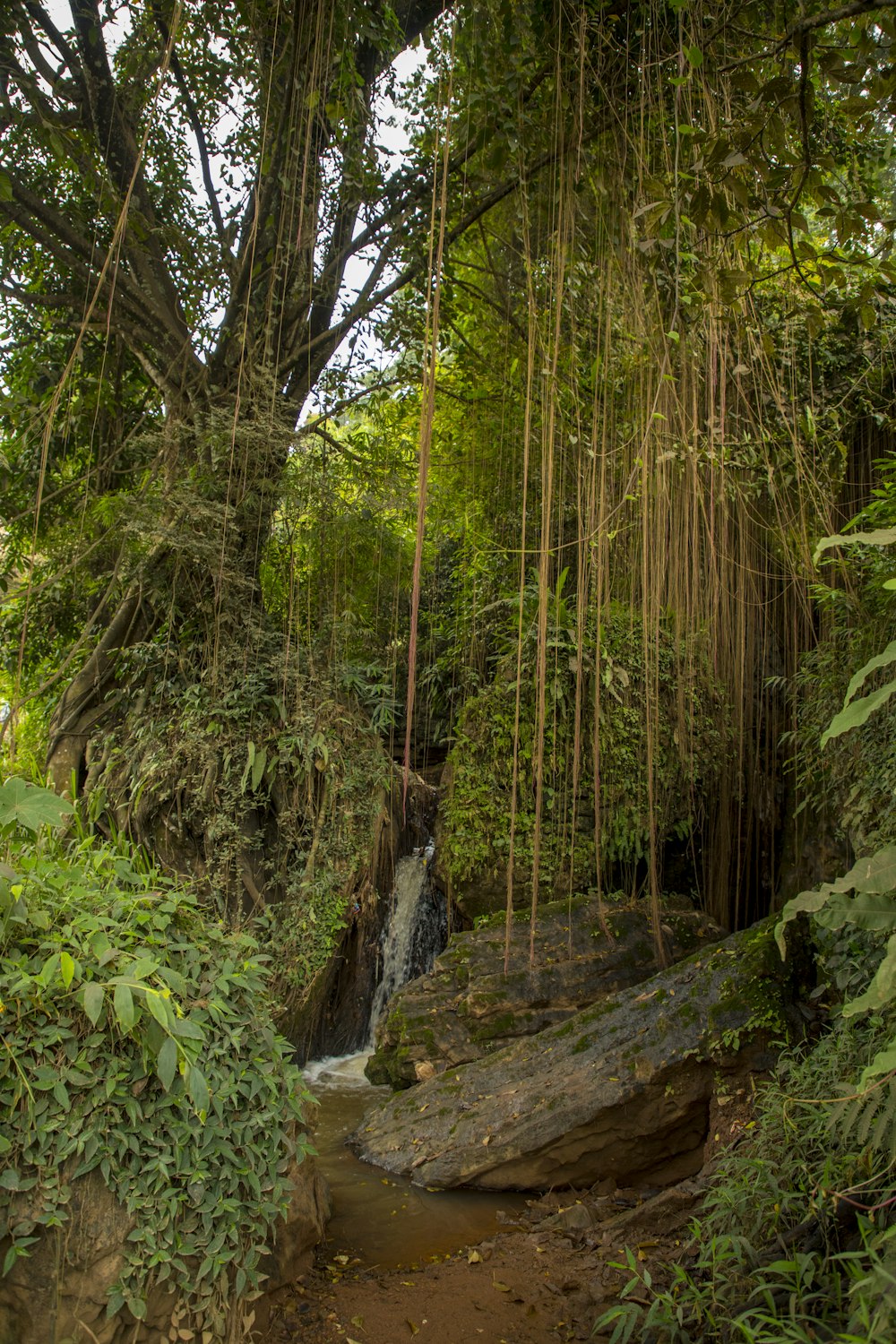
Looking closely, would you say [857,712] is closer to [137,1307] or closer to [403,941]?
[137,1307]

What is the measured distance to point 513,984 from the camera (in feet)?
13.9

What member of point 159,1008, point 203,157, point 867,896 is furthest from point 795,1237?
point 203,157

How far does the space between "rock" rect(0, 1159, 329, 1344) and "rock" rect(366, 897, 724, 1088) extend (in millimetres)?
2300

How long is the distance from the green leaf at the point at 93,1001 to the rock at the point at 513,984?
256 cm

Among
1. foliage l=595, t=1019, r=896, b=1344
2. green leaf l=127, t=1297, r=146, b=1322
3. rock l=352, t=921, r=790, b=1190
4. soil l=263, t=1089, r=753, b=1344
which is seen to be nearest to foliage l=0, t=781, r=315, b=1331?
green leaf l=127, t=1297, r=146, b=1322

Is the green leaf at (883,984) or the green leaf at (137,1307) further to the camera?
the green leaf at (137,1307)

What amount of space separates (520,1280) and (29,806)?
6.14ft

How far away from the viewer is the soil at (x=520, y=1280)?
220 cm

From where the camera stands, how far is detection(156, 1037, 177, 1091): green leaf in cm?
186

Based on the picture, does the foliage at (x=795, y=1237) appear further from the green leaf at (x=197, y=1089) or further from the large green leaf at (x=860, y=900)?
the green leaf at (x=197, y=1089)

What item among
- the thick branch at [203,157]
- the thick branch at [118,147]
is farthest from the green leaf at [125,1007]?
the thick branch at [203,157]

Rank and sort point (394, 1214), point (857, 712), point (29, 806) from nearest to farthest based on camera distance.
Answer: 1. point (857, 712)
2. point (29, 806)
3. point (394, 1214)

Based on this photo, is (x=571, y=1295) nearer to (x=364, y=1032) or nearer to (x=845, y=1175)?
(x=845, y=1175)

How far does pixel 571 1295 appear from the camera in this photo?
2.37 metres
